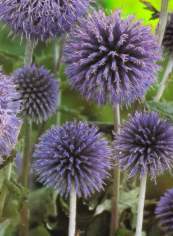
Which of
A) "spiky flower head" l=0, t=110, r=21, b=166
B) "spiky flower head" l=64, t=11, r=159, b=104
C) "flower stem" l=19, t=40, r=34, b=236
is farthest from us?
"flower stem" l=19, t=40, r=34, b=236

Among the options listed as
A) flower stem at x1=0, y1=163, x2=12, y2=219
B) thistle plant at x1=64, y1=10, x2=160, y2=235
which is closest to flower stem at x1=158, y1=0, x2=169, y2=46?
thistle plant at x1=64, y1=10, x2=160, y2=235

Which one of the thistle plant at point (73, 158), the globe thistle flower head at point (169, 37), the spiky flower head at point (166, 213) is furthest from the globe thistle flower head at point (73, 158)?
the globe thistle flower head at point (169, 37)

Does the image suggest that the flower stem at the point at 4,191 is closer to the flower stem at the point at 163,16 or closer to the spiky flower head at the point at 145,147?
the spiky flower head at the point at 145,147

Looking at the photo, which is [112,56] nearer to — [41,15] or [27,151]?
[41,15]

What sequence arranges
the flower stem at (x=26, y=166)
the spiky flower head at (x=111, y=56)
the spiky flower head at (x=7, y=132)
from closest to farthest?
the spiky flower head at (x=7, y=132) < the spiky flower head at (x=111, y=56) < the flower stem at (x=26, y=166)

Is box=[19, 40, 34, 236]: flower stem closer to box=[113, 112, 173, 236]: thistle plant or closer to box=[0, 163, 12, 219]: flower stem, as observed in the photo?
box=[0, 163, 12, 219]: flower stem

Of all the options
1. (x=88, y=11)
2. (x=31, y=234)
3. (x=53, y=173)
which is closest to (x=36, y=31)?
(x=88, y=11)

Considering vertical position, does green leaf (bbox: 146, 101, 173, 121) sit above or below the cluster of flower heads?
above
